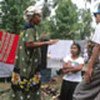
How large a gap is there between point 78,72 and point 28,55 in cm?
113

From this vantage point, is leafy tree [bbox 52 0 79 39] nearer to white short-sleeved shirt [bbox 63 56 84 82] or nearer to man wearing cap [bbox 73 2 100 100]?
white short-sleeved shirt [bbox 63 56 84 82]

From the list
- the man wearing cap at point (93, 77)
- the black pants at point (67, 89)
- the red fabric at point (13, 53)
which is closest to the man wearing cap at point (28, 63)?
the black pants at point (67, 89)

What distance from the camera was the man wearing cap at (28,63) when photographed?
5.94 m

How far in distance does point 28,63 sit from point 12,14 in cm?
1933

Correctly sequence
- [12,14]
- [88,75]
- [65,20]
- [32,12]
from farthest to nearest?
[65,20] → [12,14] → [32,12] → [88,75]

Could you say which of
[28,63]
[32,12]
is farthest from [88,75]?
[32,12]

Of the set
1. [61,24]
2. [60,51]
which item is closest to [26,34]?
[60,51]

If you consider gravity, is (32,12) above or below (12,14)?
above

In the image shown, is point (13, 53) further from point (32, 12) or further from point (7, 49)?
point (32, 12)

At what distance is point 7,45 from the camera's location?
40.9ft

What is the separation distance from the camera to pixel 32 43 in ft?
19.3

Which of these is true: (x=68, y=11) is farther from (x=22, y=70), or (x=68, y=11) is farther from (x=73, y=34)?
(x=22, y=70)

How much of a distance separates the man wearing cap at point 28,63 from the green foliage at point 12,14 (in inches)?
700

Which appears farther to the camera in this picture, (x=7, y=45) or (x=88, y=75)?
(x=7, y=45)
